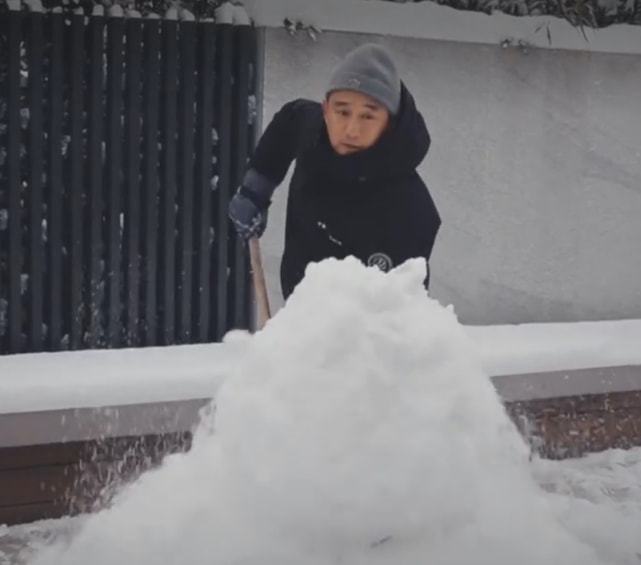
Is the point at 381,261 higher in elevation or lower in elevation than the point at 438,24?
lower

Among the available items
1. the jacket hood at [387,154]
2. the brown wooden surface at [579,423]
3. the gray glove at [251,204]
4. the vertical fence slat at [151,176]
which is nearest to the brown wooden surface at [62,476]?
the gray glove at [251,204]

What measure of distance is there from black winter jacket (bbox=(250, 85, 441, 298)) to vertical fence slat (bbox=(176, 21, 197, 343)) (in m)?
1.88

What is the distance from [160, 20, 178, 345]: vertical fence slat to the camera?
237 inches

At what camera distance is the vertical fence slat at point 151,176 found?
5969 millimetres

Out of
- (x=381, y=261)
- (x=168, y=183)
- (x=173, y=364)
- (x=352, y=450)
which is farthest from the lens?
(x=168, y=183)

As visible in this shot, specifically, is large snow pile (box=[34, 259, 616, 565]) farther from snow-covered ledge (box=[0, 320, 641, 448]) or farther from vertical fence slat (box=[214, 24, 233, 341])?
vertical fence slat (box=[214, 24, 233, 341])

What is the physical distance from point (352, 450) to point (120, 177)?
3698 mm

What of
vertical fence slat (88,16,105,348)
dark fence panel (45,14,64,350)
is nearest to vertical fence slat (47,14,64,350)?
dark fence panel (45,14,64,350)

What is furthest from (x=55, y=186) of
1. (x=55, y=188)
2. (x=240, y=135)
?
(x=240, y=135)

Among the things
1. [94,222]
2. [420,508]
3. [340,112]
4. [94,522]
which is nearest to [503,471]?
[420,508]

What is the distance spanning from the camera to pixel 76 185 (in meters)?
5.87

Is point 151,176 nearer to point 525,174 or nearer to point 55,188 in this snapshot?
point 55,188

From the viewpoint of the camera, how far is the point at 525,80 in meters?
7.02

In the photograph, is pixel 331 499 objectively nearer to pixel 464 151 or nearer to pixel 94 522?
pixel 94 522
